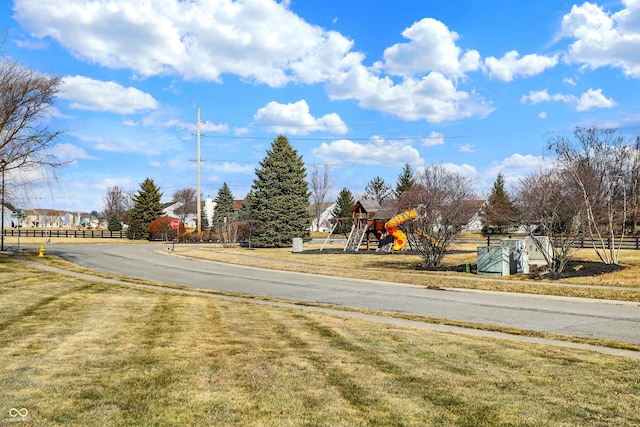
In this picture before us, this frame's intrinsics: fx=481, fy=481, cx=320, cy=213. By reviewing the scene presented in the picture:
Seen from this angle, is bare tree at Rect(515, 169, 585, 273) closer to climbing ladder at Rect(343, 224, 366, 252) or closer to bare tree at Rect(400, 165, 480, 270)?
bare tree at Rect(400, 165, 480, 270)

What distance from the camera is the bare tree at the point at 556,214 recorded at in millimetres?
19656

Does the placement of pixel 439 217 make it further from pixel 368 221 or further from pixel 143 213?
pixel 143 213

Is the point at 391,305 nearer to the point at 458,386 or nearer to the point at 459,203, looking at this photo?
the point at 458,386

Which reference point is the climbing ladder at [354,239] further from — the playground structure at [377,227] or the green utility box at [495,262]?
the green utility box at [495,262]

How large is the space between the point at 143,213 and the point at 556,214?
56.7m

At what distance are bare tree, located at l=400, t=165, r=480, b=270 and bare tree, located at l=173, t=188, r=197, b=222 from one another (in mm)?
93043

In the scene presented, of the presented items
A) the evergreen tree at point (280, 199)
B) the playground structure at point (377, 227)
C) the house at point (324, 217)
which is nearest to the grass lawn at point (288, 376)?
the playground structure at point (377, 227)

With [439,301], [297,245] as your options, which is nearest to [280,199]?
[297,245]

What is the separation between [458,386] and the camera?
574 centimetres

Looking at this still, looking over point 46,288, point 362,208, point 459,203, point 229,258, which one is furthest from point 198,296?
point 362,208

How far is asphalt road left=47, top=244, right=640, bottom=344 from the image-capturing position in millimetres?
10992

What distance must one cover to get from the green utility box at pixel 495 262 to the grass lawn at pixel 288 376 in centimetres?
1287

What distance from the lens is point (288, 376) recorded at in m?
5.98

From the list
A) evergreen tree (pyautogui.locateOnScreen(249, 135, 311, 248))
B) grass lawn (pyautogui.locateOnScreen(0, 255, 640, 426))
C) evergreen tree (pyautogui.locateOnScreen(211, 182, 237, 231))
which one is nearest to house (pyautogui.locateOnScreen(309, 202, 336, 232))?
evergreen tree (pyautogui.locateOnScreen(211, 182, 237, 231))
